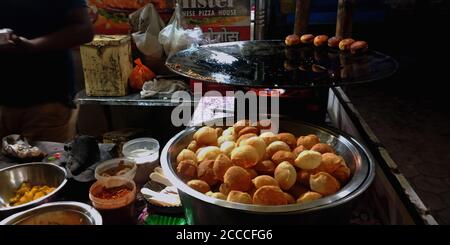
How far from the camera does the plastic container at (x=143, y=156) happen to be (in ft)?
6.41

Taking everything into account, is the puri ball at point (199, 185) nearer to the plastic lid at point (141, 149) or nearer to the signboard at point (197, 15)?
the plastic lid at point (141, 149)

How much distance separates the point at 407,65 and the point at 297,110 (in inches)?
228

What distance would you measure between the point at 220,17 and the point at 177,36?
0.58m

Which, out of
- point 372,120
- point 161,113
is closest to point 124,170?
point 161,113

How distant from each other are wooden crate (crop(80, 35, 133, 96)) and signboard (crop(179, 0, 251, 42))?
0.76 metres

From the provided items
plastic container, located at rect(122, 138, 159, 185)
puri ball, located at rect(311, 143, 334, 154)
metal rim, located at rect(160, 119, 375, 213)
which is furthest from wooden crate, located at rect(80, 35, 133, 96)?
puri ball, located at rect(311, 143, 334, 154)

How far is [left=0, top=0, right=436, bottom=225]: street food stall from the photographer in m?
1.30

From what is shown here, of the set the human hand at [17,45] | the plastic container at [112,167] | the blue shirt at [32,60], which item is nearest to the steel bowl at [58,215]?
the plastic container at [112,167]

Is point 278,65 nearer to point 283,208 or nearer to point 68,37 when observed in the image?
point 283,208

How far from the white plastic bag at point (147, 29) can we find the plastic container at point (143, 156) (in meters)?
1.71

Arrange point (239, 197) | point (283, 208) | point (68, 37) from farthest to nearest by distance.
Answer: point (68, 37)
point (239, 197)
point (283, 208)

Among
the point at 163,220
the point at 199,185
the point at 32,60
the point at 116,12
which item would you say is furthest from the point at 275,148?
the point at 116,12

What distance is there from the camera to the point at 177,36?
11.7 feet
